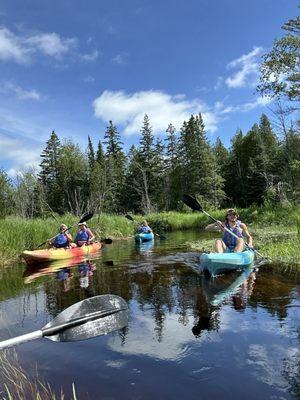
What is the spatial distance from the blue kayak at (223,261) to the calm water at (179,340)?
244 millimetres

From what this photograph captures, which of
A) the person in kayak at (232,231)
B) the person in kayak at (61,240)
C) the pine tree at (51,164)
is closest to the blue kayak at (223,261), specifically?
the person in kayak at (232,231)

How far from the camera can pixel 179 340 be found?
5.57m

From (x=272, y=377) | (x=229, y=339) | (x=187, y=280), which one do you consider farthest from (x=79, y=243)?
(x=272, y=377)

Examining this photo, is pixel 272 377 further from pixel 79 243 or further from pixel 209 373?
pixel 79 243

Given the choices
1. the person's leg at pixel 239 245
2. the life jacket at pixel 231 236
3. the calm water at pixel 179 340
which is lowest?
the calm water at pixel 179 340

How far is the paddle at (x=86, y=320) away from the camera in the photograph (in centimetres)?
451

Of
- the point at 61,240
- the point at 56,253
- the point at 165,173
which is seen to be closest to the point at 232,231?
the point at 56,253

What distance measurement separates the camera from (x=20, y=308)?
784 cm

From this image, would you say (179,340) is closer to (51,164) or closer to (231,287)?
(231,287)

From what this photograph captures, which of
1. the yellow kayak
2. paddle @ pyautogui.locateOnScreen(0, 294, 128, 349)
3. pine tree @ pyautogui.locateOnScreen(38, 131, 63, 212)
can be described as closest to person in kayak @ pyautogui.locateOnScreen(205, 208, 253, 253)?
paddle @ pyautogui.locateOnScreen(0, 294, 128, 349)

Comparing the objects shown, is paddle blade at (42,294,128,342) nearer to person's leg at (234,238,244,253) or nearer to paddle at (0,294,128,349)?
paddle at (0,294,128,349)

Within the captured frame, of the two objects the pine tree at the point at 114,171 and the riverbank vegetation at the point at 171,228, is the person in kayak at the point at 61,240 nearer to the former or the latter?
the riverbank vegetation at the point at 171,228

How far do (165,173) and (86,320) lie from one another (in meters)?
50.9

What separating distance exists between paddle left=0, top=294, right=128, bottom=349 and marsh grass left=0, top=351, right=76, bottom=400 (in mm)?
468
